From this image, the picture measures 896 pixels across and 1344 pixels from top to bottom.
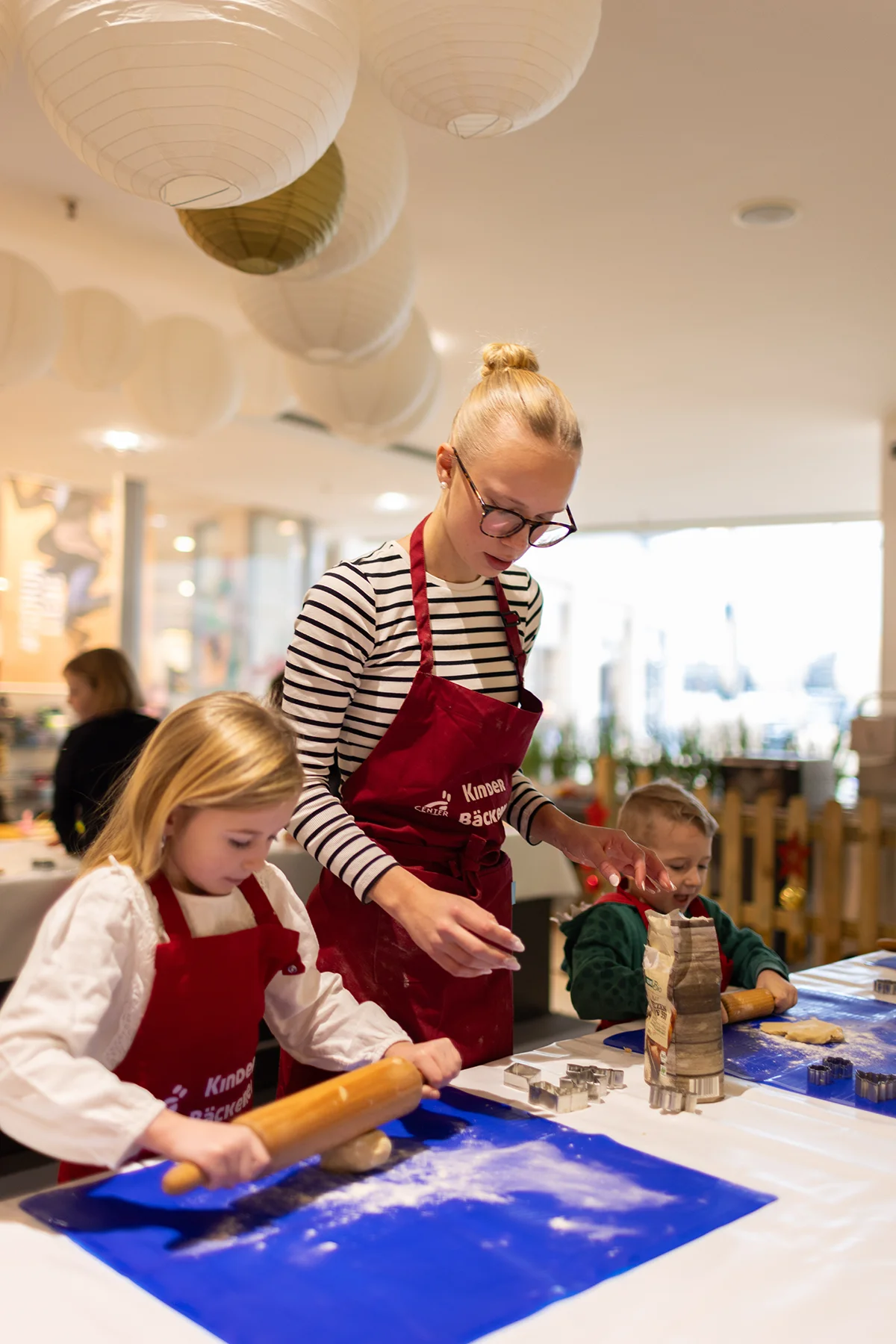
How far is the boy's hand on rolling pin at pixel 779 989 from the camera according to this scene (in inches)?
68.6

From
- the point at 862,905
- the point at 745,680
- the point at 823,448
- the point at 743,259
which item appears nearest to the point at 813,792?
the point at 862,905

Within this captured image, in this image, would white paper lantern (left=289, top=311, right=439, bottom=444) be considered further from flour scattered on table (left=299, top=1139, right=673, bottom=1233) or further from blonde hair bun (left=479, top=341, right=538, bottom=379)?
flour scattered on table (left=299, top=1139, right=673, bottom=1233)

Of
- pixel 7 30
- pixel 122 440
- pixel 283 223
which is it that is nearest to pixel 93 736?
pixel 283 223

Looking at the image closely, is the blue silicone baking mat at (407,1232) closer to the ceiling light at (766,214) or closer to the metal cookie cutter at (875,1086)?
the metal cookie cutter at (875,1086)

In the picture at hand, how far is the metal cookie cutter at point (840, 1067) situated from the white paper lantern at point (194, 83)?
1.53 m

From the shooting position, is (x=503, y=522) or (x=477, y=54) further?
(x=477, y=54)

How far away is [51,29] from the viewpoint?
168cm

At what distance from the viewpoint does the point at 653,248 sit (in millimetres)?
4023

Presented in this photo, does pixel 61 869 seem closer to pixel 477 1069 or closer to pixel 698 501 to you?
pixel 477 1069

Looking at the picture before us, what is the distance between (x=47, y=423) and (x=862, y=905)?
15.9ft

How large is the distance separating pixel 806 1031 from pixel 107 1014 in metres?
0.96

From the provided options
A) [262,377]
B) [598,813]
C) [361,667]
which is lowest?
[598,813]

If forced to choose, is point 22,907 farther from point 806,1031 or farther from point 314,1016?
point 806,1031

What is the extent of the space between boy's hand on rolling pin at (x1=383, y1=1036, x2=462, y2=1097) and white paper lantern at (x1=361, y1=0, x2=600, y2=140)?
59.9 inches
